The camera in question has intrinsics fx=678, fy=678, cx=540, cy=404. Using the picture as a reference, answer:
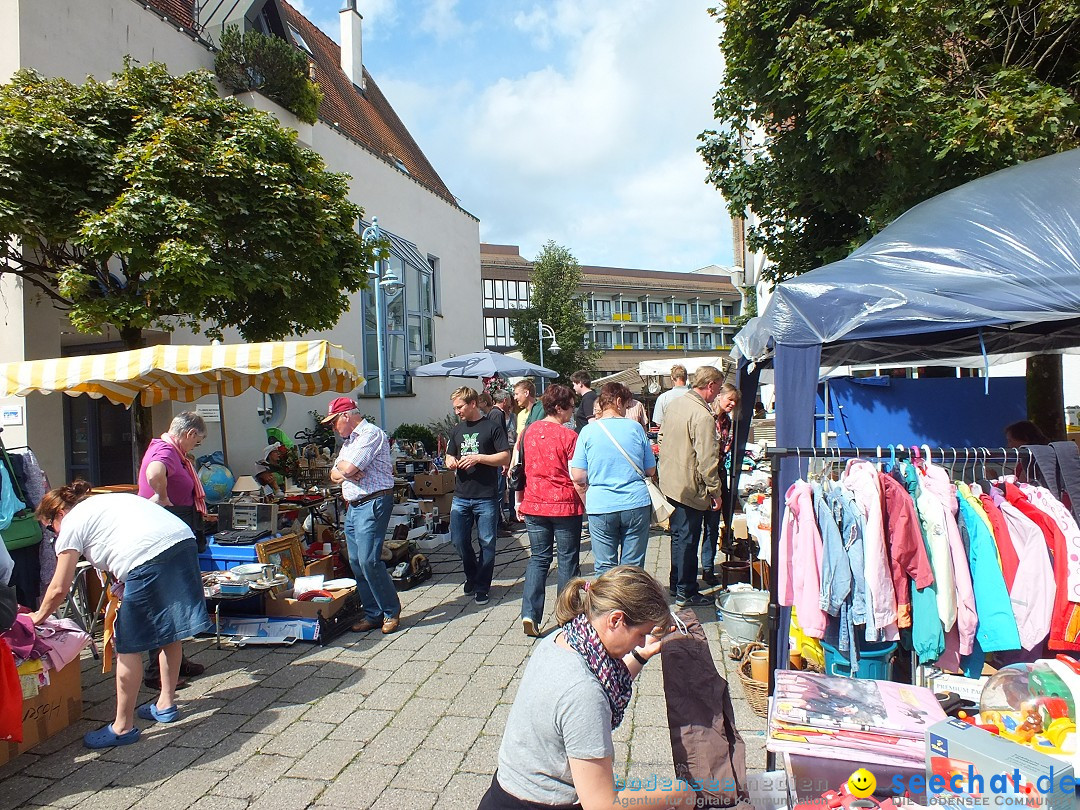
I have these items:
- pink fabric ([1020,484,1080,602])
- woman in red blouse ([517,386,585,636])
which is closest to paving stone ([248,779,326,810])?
woman in red blouse ([517,386,585,636])

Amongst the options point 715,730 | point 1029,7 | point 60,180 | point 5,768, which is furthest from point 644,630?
point 60,180

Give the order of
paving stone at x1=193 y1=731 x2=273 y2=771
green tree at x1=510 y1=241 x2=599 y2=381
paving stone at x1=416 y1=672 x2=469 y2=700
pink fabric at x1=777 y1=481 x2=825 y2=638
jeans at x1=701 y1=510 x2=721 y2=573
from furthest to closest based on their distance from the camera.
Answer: green tree at x1=510 y1=241 x2=599 y2=381, jeans at x1=701 y1=510 x2=721 y2=573, paving stone at x1=416 y1=672 x2=469 y2=700, paving stone at x1=193 y1=731 x2=273 y2=771, pink fabric at x1=777 y1=481 x2=825 y2=638

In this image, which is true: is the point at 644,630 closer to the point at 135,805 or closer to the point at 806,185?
the point at 135,805

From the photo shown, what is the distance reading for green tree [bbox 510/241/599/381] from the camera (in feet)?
107

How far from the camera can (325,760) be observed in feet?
10.9

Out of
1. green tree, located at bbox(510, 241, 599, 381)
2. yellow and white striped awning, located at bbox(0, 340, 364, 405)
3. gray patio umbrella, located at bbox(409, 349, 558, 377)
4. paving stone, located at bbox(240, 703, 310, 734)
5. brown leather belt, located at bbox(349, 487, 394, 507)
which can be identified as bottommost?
paving stone, located at bbox(240, 703, 310, 734)

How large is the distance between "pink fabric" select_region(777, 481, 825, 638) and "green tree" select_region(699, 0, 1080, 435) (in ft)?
12.3

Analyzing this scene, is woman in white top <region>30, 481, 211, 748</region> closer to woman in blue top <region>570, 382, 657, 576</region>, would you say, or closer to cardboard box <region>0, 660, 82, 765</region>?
cardboard box <region>0, 660, 82, 765</region>

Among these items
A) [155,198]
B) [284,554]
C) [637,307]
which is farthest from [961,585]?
[637,307]

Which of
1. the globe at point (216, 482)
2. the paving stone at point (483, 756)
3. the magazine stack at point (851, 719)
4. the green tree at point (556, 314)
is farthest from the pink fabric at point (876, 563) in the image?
the green tree at point (556, 314)

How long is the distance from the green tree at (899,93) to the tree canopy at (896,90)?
0.01 meters

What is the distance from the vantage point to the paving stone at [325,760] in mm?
3205

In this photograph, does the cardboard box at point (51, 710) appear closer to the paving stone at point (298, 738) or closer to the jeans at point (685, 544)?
the paving stone at point (298, 738)

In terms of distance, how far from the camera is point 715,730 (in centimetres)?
210
